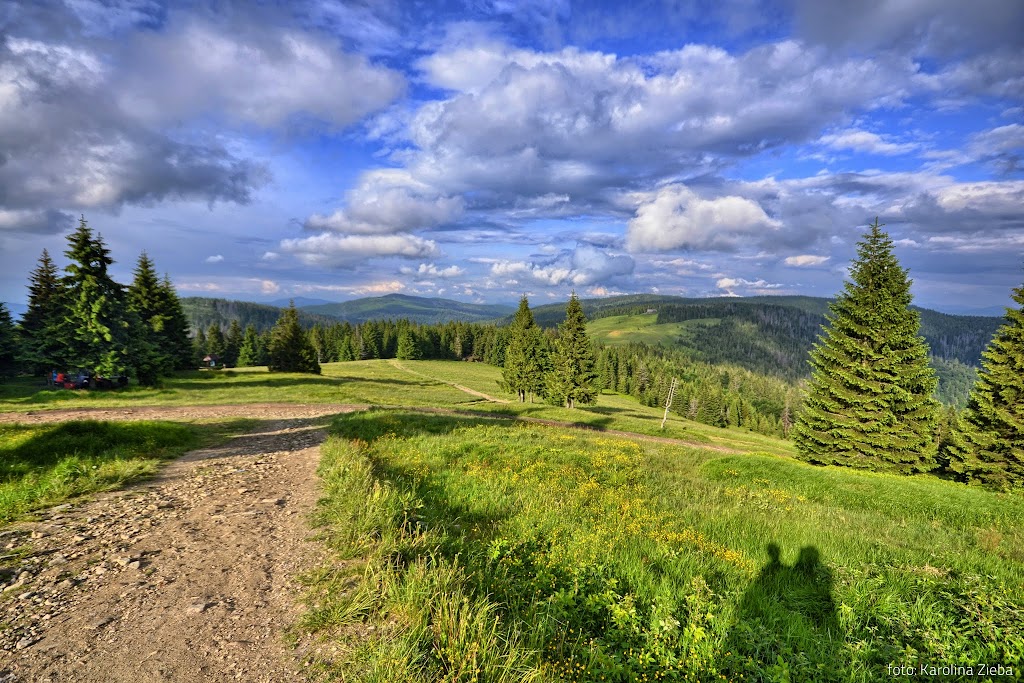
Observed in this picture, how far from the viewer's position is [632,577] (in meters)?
6.00

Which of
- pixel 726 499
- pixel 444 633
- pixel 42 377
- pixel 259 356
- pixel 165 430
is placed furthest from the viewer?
pixel 259 356

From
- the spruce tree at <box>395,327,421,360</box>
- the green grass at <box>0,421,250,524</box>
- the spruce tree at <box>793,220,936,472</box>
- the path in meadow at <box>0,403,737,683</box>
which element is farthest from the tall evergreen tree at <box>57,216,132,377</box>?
the spruce tree at <box>395,327,421,360</box>

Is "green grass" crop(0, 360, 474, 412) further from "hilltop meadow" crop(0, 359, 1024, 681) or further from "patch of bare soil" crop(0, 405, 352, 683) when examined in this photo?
"patch of bare soil" crop(0, 405, 352, 683)

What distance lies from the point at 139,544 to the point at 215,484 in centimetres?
321

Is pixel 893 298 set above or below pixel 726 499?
above

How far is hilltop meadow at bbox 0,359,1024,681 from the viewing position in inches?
171

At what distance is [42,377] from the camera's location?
4069 cm

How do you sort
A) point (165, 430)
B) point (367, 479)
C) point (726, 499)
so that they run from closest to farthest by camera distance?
point (367, 479) < point (726, 499) < point (165, 430)

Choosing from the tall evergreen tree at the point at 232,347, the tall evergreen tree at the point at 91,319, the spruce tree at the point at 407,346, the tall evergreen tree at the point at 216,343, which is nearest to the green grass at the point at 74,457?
the tall evergreen tree at the point at 91,319

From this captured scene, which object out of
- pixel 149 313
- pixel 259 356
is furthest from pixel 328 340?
pixel 149 313

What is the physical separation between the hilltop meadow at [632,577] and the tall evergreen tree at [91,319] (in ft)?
79.6

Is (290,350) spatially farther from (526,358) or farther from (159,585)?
(159,585)

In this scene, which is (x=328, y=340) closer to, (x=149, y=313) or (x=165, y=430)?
(x=149, y=313)

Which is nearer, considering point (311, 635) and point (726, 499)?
point (311, 635)
